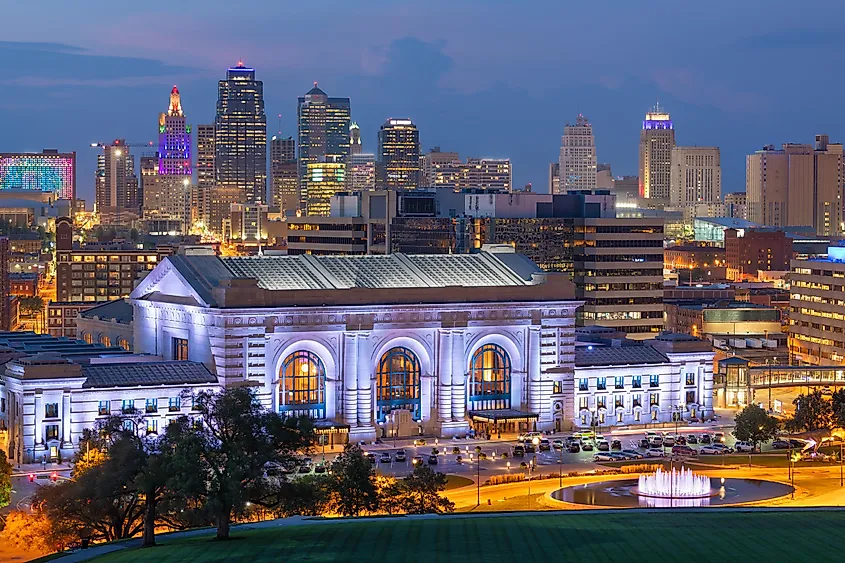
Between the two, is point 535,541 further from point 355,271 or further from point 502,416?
point 355,271

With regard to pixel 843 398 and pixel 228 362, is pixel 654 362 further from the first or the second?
pixel 228 362

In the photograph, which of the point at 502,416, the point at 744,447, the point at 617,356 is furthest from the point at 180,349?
the point at 744,447

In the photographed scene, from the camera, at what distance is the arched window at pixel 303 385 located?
177 meters

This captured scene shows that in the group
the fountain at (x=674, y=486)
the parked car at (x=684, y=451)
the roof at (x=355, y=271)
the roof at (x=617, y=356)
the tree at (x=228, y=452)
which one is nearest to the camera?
the tree at (x=228, y=452)

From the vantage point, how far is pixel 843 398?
185375 mm

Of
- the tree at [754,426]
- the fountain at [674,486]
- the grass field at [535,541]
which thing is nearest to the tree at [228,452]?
the grass field at [535,541]

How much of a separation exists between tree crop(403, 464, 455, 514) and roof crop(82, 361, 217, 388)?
147ft

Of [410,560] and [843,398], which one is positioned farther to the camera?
[843,398]

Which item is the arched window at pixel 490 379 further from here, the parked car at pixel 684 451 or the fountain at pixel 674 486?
the fountain at pixel 674 486

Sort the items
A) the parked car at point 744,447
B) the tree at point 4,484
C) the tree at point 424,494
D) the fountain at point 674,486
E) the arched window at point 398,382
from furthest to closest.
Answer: the arched window at point 398,382
the parked car at point 744,447
the fountain at point 674,486
the tree at point 4,484
the tree at point 424,494

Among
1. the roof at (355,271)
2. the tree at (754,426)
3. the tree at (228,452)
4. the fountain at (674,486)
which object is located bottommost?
the fountain at (674,486)

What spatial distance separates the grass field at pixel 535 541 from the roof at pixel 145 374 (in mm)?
61027

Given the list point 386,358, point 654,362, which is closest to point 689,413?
Result: point 654,362

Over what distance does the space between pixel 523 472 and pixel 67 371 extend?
4145cm
